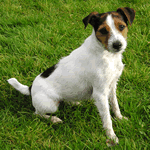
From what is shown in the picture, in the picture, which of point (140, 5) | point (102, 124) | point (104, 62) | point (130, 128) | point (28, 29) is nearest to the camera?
point (104, 62)

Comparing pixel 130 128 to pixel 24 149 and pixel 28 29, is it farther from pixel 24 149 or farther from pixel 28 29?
pixel 28 29

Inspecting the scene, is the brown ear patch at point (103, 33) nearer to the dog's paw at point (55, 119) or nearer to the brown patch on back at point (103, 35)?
the brown patch on back at point (103, 35)

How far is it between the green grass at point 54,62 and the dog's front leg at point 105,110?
0.41 feet

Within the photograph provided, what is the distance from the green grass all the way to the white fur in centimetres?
29

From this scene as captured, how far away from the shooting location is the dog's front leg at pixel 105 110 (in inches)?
110

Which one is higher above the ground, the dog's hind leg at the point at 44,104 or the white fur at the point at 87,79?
the white fur at the point at 87,79

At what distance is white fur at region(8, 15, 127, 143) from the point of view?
2650 mm

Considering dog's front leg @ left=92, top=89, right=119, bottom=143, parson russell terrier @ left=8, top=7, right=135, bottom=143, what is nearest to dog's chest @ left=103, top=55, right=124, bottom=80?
parson russell terrier @ left=8, top=7, right=135, bottom=143

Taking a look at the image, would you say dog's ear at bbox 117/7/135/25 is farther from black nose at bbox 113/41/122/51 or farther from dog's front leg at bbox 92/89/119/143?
dog's front leg at bbox 92/89/119/143

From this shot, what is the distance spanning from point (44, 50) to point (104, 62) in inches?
95.5

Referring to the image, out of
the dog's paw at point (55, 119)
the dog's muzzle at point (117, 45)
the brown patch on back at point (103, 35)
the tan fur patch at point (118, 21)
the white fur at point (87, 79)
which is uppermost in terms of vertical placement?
the tan fur patch at point (118, 21)

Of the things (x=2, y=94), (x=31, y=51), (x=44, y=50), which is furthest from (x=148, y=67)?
(x=2, y=94)

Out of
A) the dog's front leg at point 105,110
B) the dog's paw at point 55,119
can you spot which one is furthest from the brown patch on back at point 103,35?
the dog's paw at point 55,119

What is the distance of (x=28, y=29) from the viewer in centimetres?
521
